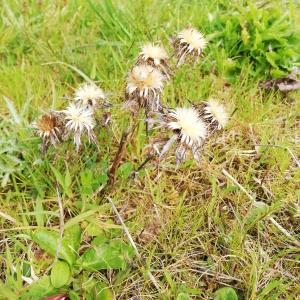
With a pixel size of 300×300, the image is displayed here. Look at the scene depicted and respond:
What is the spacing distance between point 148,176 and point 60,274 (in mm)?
443

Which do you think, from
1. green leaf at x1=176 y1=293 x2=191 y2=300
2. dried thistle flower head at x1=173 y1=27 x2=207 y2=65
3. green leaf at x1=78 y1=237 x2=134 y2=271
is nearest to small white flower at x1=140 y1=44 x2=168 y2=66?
dried thistle flower head at x1=173 y1=27 x2=207 y2=65

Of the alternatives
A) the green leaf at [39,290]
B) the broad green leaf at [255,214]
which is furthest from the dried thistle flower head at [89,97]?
the broad green leaf at [255,214]

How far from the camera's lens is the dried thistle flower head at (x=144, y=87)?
4.25ft

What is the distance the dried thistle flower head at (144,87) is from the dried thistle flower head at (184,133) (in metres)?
0.07

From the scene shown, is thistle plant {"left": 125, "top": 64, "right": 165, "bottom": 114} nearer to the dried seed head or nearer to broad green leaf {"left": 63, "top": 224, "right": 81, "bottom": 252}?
the dried seed head

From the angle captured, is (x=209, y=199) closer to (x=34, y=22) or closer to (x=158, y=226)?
(x=158, y=226)

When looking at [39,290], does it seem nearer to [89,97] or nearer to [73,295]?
[73,295]

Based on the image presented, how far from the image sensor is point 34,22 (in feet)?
7.58

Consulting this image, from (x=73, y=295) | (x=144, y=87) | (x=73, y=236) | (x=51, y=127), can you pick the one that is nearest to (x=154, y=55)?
(x=144, y=87)

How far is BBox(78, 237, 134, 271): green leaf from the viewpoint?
147 centimetres

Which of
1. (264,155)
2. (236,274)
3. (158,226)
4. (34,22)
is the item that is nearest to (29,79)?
(34,22)

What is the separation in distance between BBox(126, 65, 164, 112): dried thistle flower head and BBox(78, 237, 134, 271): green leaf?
451 mm

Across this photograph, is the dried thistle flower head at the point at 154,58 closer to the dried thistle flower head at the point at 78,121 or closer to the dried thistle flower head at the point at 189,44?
the dried thistle flower head at the point at 189,44

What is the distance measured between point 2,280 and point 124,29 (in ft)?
3.92
